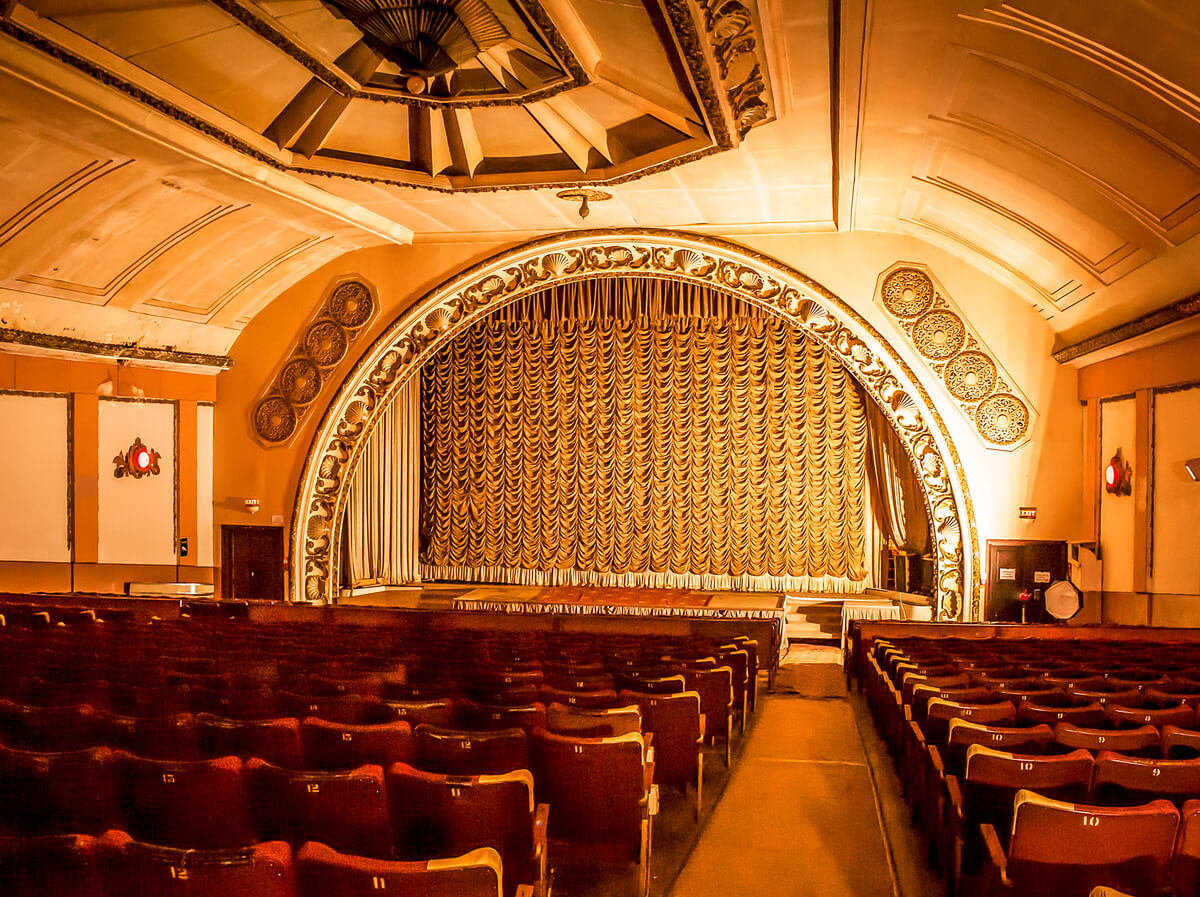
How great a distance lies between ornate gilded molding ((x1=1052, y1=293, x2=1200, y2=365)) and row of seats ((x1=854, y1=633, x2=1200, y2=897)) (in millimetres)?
3884

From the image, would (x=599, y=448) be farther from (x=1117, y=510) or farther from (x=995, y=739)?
(x=995, y=739)

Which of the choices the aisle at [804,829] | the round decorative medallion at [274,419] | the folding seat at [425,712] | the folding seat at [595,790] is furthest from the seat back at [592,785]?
the round decorative medallion at [274,419]

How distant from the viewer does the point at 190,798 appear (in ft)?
9.11

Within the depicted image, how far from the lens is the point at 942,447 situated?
1241cm

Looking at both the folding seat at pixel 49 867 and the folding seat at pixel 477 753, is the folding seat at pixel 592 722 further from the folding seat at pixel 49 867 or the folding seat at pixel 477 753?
the folding seat at pixel 49 867

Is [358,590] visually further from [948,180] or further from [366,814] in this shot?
[366,814]

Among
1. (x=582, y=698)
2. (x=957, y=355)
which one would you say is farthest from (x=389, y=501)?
(x=582, y=698)

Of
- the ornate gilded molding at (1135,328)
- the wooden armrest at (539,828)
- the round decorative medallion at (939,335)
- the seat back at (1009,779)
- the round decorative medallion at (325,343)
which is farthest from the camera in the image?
the round decorative medallion at (325,343)

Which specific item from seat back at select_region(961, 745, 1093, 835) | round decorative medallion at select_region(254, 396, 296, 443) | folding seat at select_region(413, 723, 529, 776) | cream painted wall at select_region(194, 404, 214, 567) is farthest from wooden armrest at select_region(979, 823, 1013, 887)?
cream painted wall at select_region(194, 404, 214, 567)

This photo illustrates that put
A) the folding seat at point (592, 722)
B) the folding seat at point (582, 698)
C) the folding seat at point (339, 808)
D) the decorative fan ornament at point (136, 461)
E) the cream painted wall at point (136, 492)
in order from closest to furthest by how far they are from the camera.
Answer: the folding seat at point (339, 808)
the folding seat at point (592, 722)
the folding seat at point (582, 698)
the cream painted wall at point (136, 492)
the decorative fan ornament at point (136, 461)

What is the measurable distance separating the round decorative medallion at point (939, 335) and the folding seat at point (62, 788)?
444 inches

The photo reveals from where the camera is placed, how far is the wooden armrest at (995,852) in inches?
109

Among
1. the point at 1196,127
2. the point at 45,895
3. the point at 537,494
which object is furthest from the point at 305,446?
the point at 45,895

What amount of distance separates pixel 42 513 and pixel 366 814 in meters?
12.1
